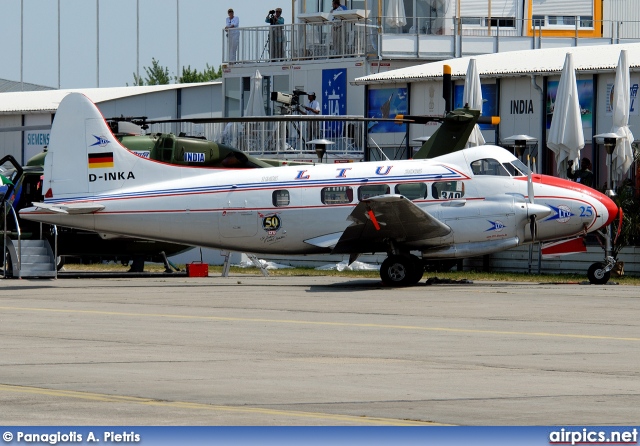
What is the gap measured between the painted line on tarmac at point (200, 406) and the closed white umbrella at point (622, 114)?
66.8ft

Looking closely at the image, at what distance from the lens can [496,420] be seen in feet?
28.3

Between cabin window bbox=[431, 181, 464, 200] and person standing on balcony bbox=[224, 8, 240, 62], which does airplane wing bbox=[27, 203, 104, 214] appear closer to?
cabin window bbox=[431, 181, 464, 200]

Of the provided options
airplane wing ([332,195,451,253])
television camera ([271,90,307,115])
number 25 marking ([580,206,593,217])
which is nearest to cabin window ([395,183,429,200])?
airplane wing ([332,195,451,253])

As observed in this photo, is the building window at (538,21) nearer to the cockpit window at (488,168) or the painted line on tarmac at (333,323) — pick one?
the cockpit window at (488,168)

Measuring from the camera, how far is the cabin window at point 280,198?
23.9m

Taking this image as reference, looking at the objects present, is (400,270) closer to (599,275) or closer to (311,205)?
(311,205)

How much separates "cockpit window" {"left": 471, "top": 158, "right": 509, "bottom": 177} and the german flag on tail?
7.62 m

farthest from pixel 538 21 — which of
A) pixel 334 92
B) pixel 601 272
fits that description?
pixel 601 272

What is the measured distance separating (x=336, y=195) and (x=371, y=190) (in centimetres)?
79

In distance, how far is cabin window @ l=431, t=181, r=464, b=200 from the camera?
76.6 ft

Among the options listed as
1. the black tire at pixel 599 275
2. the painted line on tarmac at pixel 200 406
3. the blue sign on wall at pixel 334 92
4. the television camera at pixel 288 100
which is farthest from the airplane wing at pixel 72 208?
the blue sign on wall at pixel 334 92

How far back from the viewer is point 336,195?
23.9m

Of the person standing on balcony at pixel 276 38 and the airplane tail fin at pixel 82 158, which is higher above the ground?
the person standing on balcony at pixel 276 38

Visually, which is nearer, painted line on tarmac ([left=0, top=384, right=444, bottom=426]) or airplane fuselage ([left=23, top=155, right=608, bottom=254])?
painted line on tarmac ([left=0, top=384, right=444, bottom=426])
